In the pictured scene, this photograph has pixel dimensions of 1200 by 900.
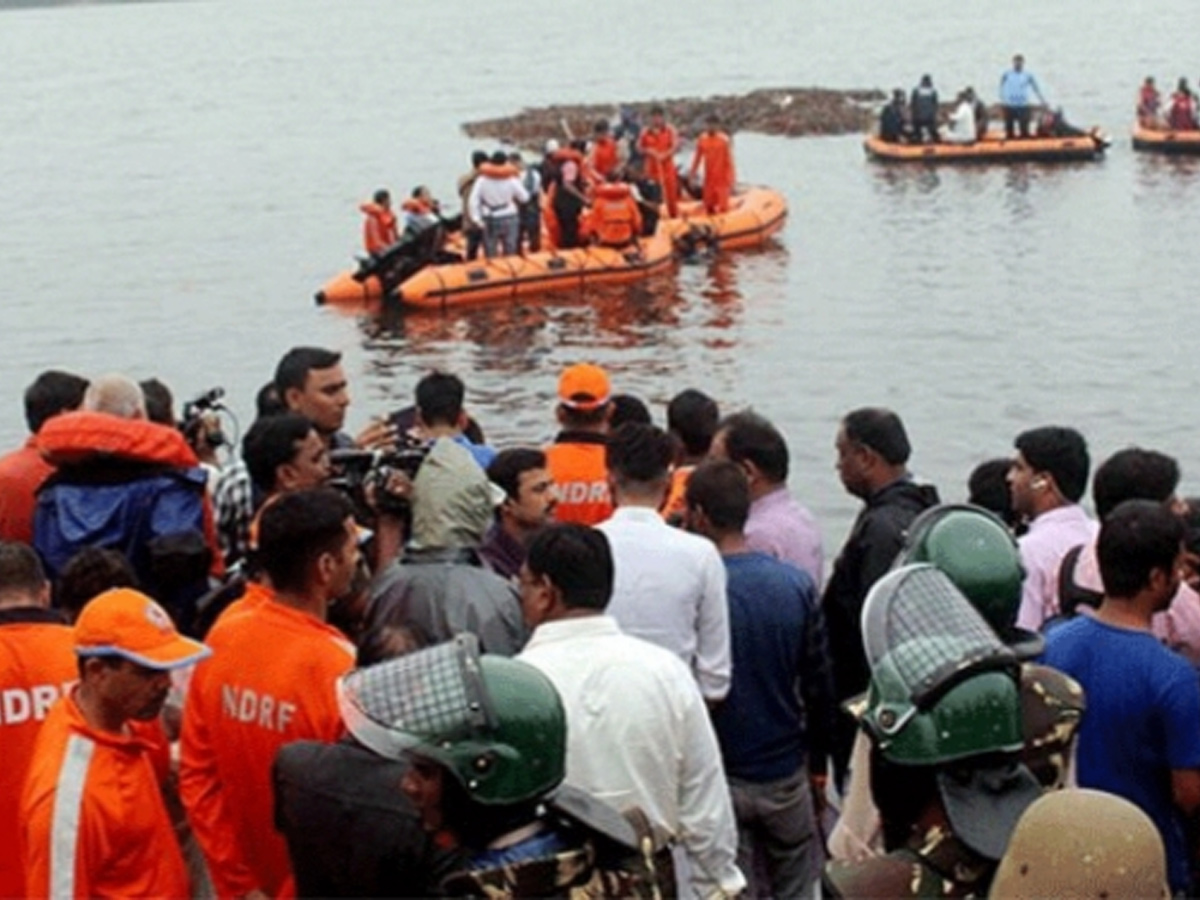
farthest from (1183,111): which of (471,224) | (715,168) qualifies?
(471,224)

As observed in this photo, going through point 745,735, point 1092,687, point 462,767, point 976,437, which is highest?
point 462,767

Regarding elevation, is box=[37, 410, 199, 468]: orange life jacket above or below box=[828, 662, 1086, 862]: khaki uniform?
above

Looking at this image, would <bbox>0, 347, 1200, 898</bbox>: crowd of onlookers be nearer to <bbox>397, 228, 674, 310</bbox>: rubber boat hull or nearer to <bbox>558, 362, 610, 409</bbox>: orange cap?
<bbox>558, 362, 610, 409</bbox>: orange cap

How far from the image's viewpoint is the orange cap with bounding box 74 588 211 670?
414 cm

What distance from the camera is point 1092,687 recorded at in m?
4.42

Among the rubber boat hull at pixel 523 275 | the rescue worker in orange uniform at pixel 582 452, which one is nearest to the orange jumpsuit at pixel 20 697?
the rescue worker in orange uniform at pixel 582 452

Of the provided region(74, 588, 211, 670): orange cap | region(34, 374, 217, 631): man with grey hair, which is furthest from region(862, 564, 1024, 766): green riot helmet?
region(34, 374, 217, 631): man with grey hair

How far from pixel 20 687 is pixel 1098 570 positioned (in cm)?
260

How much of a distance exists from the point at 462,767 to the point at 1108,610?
2016mm

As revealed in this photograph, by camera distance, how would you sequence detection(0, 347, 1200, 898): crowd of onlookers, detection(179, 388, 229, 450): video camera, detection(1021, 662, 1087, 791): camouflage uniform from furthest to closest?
1. detection(179, 388, 229, 450): video camera
2. detection(1021, 662, 1087, 791): camouflage uniform
3. detection(0, 347, 1200, 898): crowd of onlookers

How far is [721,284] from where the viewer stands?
2522cm

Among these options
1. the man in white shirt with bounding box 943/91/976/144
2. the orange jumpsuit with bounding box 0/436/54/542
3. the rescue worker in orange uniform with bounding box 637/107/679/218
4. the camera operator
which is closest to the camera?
the camera operator

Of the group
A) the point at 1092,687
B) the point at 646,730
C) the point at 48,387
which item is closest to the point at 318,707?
the point at 646,730

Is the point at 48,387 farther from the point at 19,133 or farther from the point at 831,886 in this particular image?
the point at 19,133
